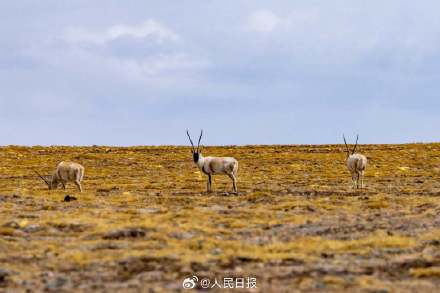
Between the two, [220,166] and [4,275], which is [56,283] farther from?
[220,166]

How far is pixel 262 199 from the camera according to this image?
2891 centimetres

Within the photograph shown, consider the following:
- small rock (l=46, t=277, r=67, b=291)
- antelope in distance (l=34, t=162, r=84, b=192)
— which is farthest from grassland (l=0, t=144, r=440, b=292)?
antelope in distance (l=34, t=162, r=84, b=192)

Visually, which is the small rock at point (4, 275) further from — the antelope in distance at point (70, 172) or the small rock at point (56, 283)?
the antelope in distance at point (70, 172)

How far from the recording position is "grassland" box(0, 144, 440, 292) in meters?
14.2

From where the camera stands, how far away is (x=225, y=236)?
19.4 meters

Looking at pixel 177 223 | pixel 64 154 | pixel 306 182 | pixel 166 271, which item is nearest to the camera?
pixel 166 271

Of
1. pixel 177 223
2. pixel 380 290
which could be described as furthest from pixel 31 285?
pixel 177 223

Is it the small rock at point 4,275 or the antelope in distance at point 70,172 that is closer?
the small rock at point 4,275

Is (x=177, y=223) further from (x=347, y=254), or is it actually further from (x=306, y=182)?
(x=306, y=182)

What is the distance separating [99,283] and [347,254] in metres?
6.12

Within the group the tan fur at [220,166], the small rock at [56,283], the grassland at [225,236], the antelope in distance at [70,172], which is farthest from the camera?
the antelope in distance at [70,172]

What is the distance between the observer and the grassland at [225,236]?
46.8ft

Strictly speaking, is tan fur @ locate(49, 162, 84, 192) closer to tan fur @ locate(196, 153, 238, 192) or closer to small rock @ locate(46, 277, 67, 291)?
tan fur @ locate(196, 153, 238, 192)

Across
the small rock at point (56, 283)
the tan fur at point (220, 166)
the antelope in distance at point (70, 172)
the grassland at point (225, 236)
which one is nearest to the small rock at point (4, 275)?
the grassland at point (225, 236)
